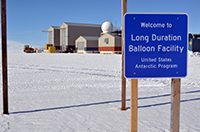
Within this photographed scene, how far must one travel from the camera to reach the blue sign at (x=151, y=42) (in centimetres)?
258

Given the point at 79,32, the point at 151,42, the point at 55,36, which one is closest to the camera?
the point at 151,42

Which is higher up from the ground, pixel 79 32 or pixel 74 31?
pixel 74 31

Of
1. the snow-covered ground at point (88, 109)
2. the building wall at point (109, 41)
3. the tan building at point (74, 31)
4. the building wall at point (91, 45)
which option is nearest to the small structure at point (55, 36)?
the tan building at point (74, 31)

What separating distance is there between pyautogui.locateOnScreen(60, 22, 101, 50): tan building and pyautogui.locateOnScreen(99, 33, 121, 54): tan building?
13.3 metres

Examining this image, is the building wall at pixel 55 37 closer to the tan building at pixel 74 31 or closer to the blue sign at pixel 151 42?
the tan building at pixel 74 31

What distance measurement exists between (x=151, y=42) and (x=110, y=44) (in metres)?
43.5

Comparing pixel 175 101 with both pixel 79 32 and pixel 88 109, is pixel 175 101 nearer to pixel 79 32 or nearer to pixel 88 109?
pixel 88 109

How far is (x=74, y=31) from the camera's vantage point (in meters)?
59.8

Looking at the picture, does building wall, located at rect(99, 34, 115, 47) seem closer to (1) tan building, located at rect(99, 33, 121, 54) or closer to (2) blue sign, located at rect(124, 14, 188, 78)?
(1) tan building, located at rect(99, 33, 121, 54)

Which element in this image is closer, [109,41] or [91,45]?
[109,41]

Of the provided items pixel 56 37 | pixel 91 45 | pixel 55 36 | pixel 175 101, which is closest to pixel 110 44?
pixel 91 45

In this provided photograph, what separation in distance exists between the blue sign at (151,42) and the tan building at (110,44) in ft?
139

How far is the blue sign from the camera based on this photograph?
8.47 feet

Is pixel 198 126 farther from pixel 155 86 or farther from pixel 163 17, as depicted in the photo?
pixel 155 86
